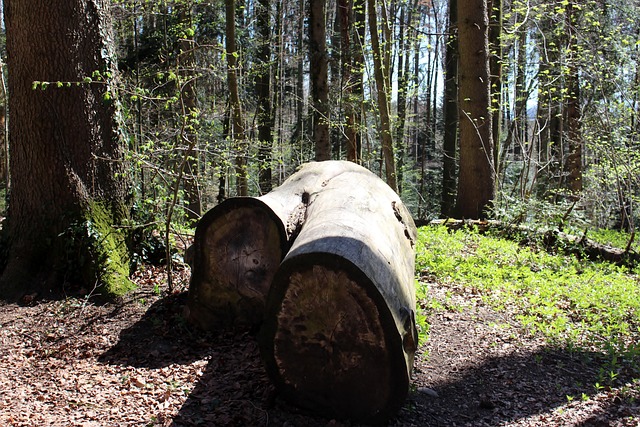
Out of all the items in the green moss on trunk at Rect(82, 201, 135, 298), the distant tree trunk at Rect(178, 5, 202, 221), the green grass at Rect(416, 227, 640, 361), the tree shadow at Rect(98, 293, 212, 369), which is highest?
the distant tree trunk at Rect(178, 5, 202, 221)

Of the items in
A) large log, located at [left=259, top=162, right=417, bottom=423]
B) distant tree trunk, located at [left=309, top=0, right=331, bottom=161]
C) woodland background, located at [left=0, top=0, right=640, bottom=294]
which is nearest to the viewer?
large log, located at [left=259, top=162, right=417, bottom=423]

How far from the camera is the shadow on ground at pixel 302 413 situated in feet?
11.5

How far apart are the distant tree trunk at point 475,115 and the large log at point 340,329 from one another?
24.7ft

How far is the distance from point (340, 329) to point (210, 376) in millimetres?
1441

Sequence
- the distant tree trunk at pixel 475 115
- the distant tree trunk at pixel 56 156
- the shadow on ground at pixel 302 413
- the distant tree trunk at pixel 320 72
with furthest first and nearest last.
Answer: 1. the distant tree trunk at pixel 320 72
2. the distant tree trunk at pixel 475 115
3. the distant tree trunk at pixel 56 156
4. the shadow on ground at pixel 302 413

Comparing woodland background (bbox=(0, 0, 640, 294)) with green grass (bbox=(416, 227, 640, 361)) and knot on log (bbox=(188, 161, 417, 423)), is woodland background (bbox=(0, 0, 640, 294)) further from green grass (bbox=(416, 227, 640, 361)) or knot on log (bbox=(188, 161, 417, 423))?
knot on log (bbox=(188, 161, 417, 423))

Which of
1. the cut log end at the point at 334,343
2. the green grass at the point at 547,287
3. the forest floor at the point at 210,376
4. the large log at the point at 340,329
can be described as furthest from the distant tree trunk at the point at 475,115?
the cut log end at the point at 334,343

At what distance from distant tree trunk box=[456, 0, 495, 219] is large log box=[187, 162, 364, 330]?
21.7ft

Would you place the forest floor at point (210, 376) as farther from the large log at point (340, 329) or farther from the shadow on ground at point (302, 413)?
the large log at point (340, 329)

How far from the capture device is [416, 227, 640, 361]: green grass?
5125mm

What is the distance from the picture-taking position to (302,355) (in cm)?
340

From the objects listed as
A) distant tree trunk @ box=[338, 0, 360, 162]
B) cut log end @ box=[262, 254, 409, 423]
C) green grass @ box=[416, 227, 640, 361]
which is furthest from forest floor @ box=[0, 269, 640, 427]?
distant tree trunk @ box=[338, 0, 360, 162]

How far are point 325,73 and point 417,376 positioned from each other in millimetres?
9772

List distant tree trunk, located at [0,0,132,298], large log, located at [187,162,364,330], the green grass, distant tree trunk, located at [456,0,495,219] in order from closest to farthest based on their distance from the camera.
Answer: large log, located at [187,162,364,330]
the green grass
distant tree trunk, located at [0,0,132,298]
distant tree trunk, located at [456,0,495,219]
